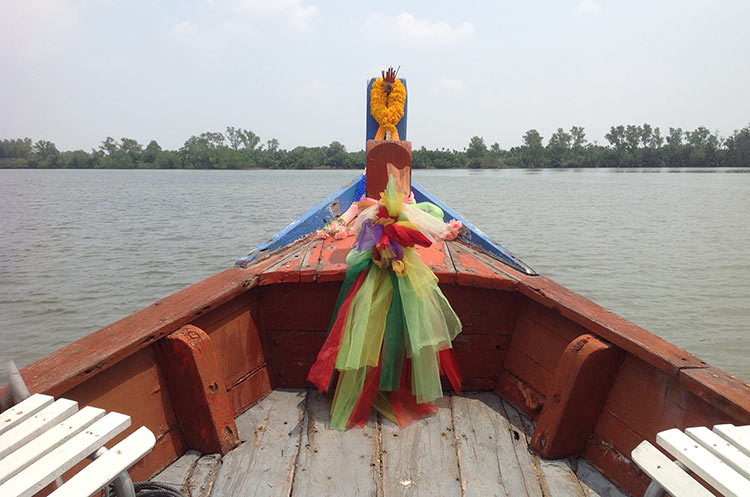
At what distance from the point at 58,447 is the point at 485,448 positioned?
1.59m

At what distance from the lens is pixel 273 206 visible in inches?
670

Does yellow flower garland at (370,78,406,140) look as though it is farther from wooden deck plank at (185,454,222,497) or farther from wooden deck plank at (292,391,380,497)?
wooden deck plank at (185,454,222,497)

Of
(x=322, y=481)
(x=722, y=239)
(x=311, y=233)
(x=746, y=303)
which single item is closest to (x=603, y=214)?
(x=722, y=239)

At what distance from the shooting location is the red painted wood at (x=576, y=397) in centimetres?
172

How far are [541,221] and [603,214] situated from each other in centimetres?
322

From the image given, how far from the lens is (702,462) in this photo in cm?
105

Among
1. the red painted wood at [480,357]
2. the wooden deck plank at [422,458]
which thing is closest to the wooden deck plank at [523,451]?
the red painted wood at [480,357]

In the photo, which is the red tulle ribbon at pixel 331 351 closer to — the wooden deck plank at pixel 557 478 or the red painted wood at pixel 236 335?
the red painted wood at pixel 236 335

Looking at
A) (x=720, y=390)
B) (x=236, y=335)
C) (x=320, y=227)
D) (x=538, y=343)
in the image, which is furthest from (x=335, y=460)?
(x=320, y=227)

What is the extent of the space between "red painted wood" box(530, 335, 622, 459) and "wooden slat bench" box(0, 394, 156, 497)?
58.4 inches

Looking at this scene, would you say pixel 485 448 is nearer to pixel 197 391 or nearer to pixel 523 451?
pixel 523 451

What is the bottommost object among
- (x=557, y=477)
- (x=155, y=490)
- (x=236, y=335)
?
(x=557, y=477)

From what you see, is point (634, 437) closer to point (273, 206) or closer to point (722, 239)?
point (722, 239)

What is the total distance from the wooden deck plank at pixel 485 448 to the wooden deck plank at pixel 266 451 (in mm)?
727
